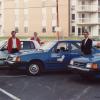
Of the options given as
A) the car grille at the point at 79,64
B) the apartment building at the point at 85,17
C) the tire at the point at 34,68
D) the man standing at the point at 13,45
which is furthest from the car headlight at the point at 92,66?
the apartment building at the point at 85,17

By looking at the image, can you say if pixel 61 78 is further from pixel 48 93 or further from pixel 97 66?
pixel 48 93

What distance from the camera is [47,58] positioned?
15.8 meters

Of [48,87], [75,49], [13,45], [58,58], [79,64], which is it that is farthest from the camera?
[13,45]

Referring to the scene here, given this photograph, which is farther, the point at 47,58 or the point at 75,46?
the point at 75,46

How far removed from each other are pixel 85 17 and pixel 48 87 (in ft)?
204

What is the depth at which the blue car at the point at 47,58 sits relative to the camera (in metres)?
15.6

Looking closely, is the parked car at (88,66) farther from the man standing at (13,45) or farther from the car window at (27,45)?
the car window at (27,45)

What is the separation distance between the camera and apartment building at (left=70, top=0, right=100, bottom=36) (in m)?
73.1

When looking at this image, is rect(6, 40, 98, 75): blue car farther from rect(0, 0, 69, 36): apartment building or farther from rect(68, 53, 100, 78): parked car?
rect(0, 0, 69, 36): apartment building

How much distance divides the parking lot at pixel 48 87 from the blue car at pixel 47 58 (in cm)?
35

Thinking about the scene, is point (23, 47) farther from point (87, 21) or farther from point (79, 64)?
point (87, 21)

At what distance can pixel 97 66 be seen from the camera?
12.9 m

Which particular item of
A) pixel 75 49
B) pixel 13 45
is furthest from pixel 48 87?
pixel 13 45

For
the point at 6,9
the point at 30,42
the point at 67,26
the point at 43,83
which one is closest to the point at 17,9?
the point at 6,9
